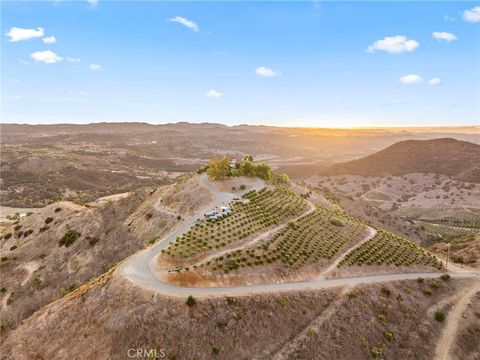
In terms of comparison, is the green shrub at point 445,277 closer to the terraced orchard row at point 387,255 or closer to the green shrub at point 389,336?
the terraced orchard row at point 387,255

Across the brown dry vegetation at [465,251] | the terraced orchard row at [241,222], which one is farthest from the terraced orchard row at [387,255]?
the terraced orchard row at [241,222]

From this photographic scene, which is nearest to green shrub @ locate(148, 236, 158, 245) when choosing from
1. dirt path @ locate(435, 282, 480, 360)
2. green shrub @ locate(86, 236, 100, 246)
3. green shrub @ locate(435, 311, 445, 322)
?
green shrub @ locate(86, 236, 100, 246)

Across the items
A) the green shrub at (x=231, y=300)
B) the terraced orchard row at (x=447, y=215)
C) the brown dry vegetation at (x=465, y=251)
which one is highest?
the green shrub at (x=231, y=300)

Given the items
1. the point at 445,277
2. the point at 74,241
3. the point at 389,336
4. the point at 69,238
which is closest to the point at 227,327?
the point at 389,336

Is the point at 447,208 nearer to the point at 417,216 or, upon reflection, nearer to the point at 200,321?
the point at 417,216

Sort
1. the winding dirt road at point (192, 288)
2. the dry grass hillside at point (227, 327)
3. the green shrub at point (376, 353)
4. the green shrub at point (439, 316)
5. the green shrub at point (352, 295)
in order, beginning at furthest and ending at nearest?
the green shrub at point (439, 316) → the green shrub at point (352, 295) → the winding dirt road at point (192, 288) → the green shrub at point (376, 353) → the dry grass hillside at point (227, 327)

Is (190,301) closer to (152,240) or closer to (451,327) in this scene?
(152,240)

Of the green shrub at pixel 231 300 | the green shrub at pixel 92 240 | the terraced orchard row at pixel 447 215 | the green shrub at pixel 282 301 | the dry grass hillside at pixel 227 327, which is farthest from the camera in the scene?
the terraced orchard row at pixel 447 215
